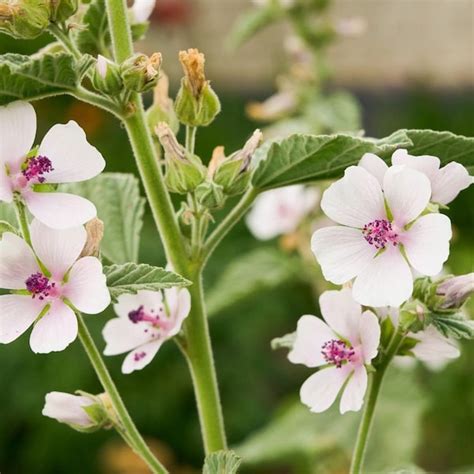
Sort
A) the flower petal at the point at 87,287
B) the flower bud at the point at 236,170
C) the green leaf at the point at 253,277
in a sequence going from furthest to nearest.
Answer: the green leaf at the point at 253,277
the flower bud at the point at 236,170
the flower petal at the point at 87,287

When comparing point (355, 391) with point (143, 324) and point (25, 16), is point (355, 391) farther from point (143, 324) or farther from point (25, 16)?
point (25, 16)

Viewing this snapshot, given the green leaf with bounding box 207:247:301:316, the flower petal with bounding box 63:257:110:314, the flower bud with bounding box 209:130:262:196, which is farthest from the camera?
the green leaf with bounding box 207:247:301:316

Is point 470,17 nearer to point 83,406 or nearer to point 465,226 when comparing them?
point 465,226

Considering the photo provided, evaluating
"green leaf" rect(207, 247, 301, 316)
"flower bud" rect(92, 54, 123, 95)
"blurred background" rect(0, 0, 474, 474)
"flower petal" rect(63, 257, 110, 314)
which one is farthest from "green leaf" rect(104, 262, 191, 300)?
"green leaf" rect(207, 247, 301, 316)

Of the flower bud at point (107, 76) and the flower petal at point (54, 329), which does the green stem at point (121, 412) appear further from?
the flower bud at point (107, 76)

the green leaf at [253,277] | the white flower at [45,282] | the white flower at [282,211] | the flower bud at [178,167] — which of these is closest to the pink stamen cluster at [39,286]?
the white flower at [45,282]

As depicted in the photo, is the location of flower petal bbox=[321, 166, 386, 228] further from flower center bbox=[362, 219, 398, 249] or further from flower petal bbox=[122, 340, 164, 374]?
flower petal bbox=[122, 340, 164, 374]
